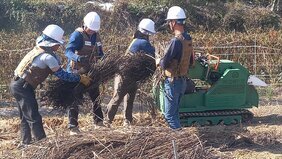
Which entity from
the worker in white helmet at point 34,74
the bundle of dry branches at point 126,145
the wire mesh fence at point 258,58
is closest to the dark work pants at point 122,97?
the worker in white helmet at point 34,74

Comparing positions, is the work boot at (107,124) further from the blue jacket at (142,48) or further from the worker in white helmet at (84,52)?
the blue jacket at (142,48)

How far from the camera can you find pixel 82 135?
5.88 m

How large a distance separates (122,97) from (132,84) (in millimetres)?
301

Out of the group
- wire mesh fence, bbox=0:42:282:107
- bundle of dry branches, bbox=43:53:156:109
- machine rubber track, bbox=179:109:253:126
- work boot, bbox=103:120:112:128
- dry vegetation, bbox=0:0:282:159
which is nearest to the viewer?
dry vegetation, bbox=0:0:282:159

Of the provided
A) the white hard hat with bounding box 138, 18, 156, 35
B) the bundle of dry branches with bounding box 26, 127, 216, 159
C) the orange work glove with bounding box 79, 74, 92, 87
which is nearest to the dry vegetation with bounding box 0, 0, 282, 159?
the bundle of dry branches with bounding box 26, 127, 216, 159

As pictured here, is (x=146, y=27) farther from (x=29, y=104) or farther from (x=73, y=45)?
(x=29, y=104)

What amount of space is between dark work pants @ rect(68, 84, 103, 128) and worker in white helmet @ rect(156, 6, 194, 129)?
A: 1.17 meters

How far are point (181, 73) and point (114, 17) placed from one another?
48.8ft

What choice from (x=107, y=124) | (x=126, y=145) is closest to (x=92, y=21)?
(x=107, y=124)

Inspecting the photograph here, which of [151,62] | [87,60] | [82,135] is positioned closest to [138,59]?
[151,62]

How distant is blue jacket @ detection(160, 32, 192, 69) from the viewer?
7.20m

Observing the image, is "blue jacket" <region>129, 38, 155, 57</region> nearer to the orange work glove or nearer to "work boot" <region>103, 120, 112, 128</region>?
the orange work glove

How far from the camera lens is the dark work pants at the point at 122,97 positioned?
845cm

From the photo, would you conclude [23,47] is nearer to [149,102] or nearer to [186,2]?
[149,102]
